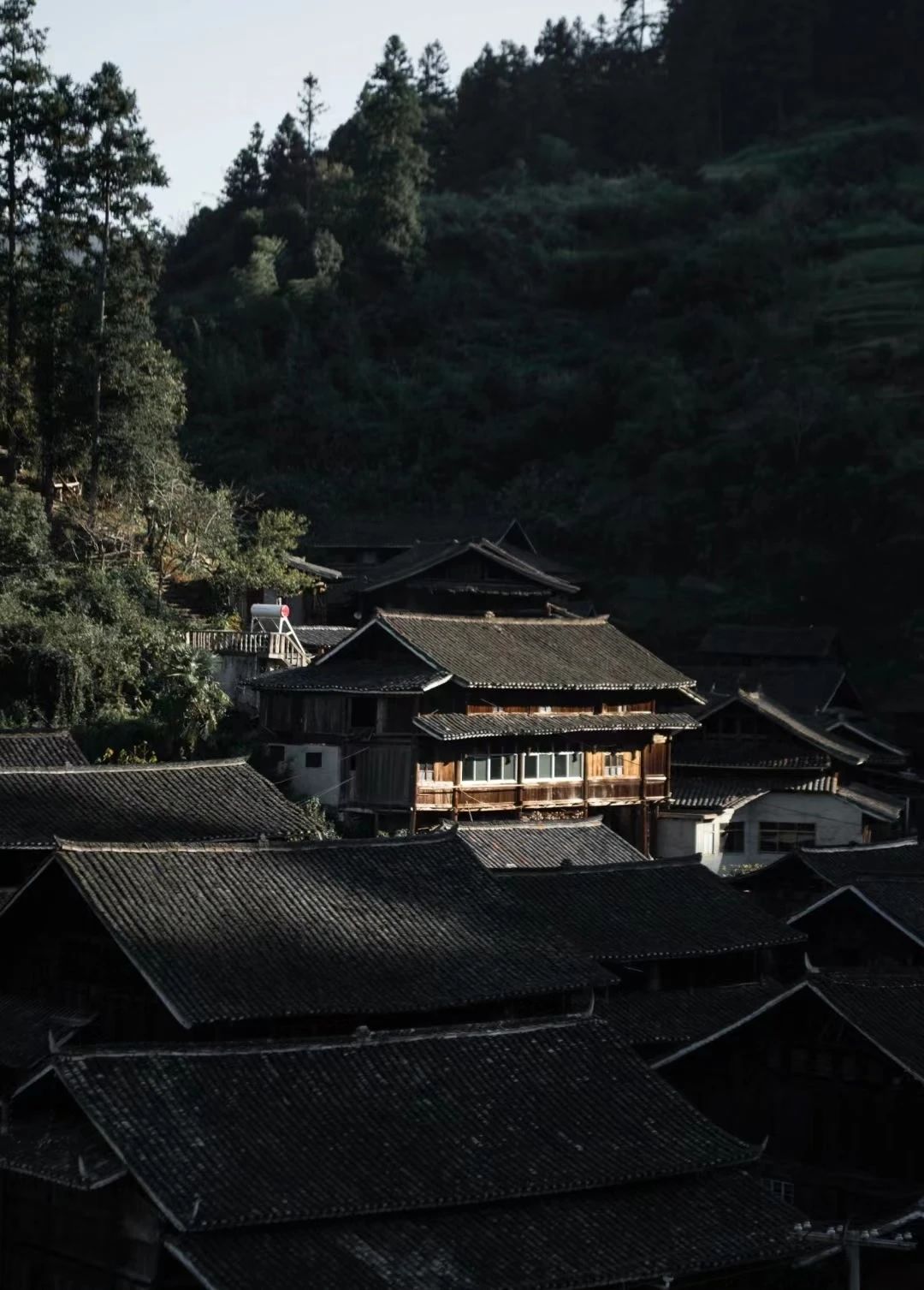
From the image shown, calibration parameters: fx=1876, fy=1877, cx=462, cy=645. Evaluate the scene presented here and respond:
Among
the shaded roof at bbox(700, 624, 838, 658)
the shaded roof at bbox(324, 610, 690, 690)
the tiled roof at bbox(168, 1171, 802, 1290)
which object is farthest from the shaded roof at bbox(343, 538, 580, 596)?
the tiled roof at bbox(168, 1171, 802, 1290)

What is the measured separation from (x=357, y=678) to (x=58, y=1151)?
22577 mm

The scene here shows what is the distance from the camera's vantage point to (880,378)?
84.9m

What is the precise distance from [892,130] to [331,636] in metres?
68.1

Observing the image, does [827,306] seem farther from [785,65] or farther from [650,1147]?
[650,1147]

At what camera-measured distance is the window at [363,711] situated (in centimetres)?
4400

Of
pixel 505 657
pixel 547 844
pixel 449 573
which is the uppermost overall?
pixel 449 573

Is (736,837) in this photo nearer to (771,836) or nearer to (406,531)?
(771,836)

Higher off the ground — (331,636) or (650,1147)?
(331,636)

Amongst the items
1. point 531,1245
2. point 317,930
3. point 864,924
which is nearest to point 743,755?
point 864,924

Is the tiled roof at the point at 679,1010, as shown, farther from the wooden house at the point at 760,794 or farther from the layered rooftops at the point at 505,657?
the wooden house at the point at 760,794

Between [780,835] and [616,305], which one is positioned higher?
[616,305]

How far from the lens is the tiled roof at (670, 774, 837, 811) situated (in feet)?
158

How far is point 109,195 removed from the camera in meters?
52.7

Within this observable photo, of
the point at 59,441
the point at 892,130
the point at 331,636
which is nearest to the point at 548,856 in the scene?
the point at 331,636
